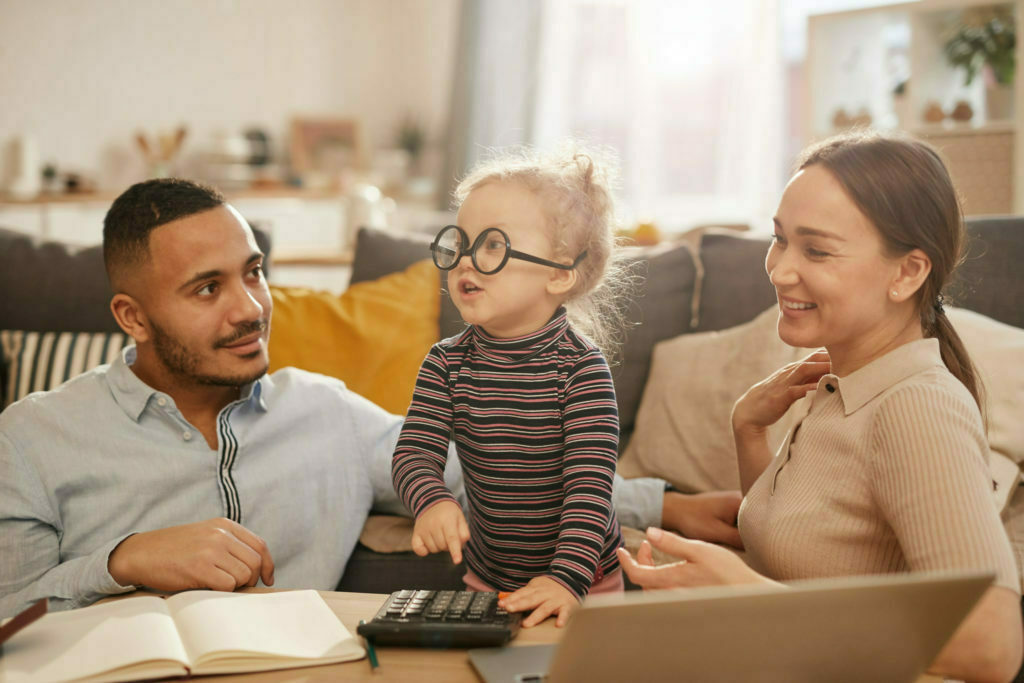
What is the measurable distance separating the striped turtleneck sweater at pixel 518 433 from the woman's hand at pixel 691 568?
0.20 metres

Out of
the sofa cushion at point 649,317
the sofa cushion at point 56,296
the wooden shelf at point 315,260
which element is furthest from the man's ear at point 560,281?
the wooden shelf at point 315,260

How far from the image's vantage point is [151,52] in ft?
16.7

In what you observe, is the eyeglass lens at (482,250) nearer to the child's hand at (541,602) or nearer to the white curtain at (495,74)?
the child's hand at (541,602)

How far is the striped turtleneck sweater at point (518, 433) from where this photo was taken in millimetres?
1130

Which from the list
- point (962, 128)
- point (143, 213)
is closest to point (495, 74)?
point (962, 128)

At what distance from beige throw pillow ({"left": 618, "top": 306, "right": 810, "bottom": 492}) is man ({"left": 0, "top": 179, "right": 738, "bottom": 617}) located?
0.39m

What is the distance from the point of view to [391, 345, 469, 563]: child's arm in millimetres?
1021

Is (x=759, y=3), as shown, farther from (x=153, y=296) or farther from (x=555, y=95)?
(x=153, y=296)

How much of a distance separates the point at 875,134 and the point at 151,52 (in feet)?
16.2

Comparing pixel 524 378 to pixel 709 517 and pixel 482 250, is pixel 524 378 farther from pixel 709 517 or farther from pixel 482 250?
pixel 709 517

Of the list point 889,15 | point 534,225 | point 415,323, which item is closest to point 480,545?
point 534,225

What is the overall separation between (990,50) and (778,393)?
2.62 meters

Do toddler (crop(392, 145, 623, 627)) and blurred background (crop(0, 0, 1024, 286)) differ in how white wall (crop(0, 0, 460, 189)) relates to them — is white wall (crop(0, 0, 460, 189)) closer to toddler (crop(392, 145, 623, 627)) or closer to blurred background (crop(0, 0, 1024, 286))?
blurred background (crop(0, 0, 1024, 286))

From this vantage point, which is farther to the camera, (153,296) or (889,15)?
(889,15)
